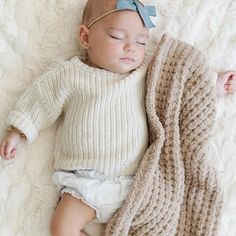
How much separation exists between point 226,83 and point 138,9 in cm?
32

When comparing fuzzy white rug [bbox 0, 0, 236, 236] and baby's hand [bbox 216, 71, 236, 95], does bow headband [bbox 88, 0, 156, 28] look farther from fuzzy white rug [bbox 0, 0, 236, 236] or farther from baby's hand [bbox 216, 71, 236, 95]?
baby's hand [bbox 216, 71, 236, 95]

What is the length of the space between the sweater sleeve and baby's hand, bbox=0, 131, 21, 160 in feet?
0.09

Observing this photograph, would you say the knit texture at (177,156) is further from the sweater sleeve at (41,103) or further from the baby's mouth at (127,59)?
the sweater sleeve at (41,103)

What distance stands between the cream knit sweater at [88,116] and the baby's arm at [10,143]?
26 millimetres

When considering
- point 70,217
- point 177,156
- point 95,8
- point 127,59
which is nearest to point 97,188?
point 70,217

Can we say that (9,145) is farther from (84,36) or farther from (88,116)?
(84,36)

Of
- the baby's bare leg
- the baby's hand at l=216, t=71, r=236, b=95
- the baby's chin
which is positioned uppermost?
the baby's hand at l=216, t=71, r=236, b=95

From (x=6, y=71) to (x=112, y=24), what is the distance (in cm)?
31

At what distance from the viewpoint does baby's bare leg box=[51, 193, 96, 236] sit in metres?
1.37

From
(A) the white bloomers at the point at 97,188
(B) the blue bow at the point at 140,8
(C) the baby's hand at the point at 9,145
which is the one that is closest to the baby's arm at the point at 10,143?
(C) the baby's hand at the point at 9,145

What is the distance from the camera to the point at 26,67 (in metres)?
1.52

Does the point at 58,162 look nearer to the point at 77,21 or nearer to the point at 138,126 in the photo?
the point at 138,126

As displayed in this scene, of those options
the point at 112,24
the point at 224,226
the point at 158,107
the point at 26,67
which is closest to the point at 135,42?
the point at 112,24

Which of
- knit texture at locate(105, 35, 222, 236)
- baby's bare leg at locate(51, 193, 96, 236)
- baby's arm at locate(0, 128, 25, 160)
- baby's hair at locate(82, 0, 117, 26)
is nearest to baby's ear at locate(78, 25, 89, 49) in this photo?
baby's hair at locate(82, 0, 117, 26)
